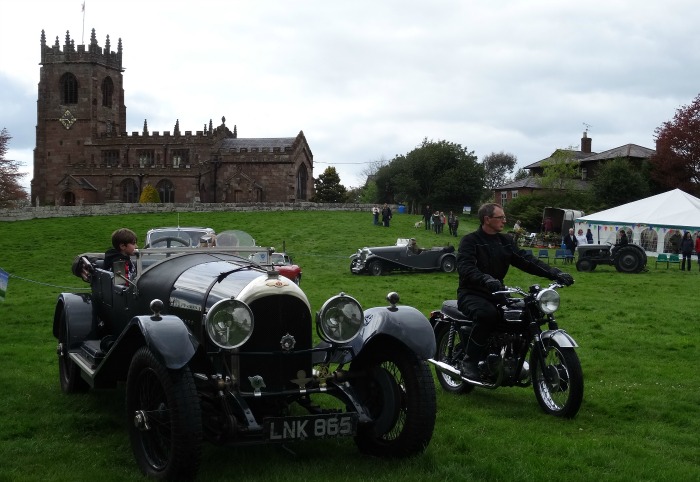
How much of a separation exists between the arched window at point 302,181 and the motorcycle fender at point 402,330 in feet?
209

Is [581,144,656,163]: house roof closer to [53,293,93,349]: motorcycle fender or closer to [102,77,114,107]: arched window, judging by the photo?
[102,77,114,107]: arched window

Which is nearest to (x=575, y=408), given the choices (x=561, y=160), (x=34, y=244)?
(x=34, y=244)

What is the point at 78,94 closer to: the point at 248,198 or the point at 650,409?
the point at 248,198

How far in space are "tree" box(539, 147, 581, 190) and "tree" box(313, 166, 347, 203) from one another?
942 inches

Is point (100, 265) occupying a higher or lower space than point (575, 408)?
higher

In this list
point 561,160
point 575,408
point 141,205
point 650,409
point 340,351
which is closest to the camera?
point 340,351

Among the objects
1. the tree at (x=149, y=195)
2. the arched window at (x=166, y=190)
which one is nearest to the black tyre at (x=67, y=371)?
the tree at (x=149, y=195)

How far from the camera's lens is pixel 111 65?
2940 inches

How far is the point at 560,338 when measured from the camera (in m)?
6.82

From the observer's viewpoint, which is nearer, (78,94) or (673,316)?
(673,316)

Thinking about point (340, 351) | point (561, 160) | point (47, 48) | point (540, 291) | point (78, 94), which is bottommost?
point (340, 351)

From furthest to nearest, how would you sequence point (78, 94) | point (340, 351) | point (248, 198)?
1. point (78, 94)
2. point (248, 198)
3. point (340, 351)

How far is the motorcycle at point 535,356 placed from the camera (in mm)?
6773

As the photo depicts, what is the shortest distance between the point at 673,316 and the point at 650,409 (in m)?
7.47
